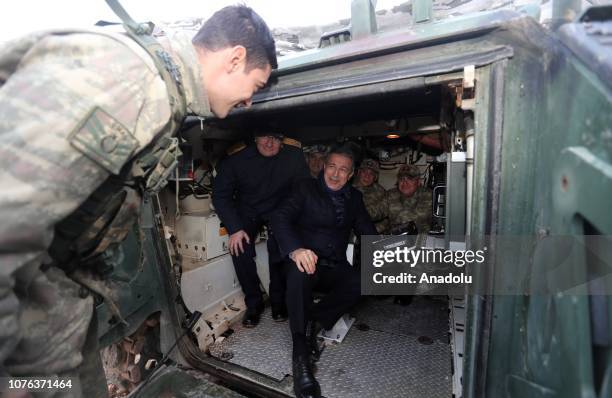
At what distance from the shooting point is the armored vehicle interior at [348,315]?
2121 millimetres

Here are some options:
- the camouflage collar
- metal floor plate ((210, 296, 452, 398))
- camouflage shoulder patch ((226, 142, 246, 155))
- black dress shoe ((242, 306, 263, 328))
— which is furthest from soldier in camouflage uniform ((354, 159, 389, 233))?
the camouflage collar

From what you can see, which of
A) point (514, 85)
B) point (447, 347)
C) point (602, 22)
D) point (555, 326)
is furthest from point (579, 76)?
point (447, 347)

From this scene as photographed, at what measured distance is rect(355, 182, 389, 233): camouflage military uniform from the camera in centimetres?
469

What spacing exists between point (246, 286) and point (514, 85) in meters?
2.57

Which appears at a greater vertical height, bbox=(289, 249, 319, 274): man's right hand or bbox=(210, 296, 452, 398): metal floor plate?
bbox=(289, 249, 319, 274): man's right hand

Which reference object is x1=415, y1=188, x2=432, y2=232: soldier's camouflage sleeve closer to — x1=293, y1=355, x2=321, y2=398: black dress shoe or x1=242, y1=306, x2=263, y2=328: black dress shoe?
x1=242, y1=306, x2=263, y2=328: black dress shoe

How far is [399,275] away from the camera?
355cm

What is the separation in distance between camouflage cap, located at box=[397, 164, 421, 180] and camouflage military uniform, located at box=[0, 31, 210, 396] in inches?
167

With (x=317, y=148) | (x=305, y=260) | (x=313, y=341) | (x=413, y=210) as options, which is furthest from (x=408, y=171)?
(x=313, y=341)

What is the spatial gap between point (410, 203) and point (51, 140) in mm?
4479

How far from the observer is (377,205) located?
15.6 ft

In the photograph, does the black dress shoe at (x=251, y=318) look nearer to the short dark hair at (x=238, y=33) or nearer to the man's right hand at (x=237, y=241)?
the man's right hand at (x=237, y=241)

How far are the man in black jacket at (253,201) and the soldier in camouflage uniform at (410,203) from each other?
81.0 inches

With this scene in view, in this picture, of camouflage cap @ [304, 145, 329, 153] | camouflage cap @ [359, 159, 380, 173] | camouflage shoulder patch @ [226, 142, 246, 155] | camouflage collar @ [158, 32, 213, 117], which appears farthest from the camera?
camouflage cap @ [359, 159, 380, 173]
